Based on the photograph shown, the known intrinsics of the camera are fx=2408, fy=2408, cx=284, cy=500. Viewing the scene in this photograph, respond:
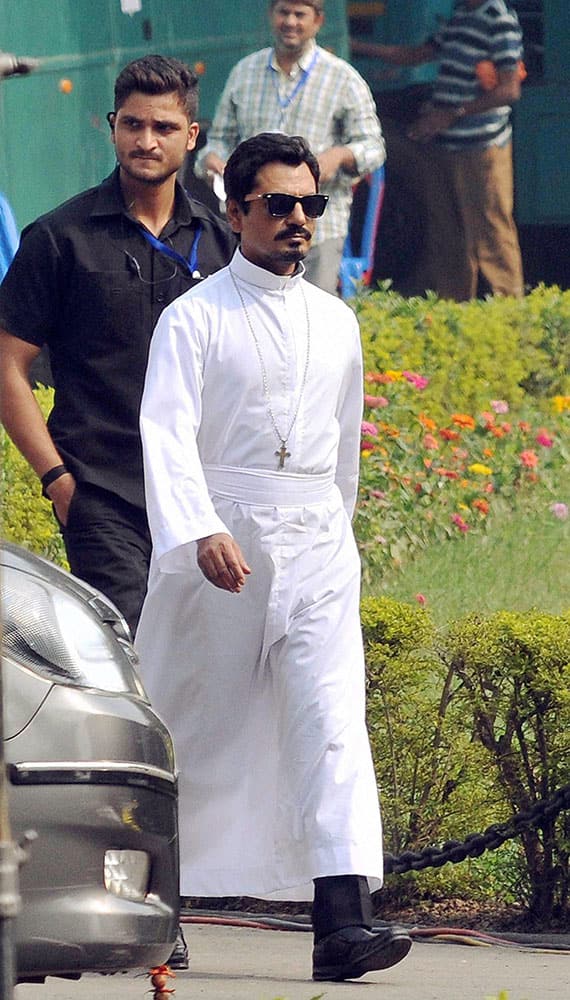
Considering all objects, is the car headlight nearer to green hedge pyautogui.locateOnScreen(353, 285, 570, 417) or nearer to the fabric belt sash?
the fabric belt sash

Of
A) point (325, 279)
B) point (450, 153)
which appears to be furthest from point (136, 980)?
point (450, 153)

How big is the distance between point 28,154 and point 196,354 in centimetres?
735

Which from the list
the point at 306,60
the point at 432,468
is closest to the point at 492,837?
the point at 432,468

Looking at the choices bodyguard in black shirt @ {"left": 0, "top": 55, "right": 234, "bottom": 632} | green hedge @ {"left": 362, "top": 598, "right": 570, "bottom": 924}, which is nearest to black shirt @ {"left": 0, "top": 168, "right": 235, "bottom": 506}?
→ bodyguard in black shirt @ {"left": 0, "top": 55, "right": 234, "bottom": 632}

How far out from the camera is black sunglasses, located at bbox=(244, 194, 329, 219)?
17.6ft

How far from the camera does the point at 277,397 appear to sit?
5332mm

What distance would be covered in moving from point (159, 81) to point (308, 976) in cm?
214

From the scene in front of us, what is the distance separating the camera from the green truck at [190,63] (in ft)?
40.6

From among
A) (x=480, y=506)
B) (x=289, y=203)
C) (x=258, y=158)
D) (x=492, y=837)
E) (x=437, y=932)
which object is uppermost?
(x=258, y=158)

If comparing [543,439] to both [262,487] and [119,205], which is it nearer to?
[119,205]

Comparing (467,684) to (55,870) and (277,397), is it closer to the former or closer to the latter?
(277,397)

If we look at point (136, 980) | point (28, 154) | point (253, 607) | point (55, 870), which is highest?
point (28, 154)

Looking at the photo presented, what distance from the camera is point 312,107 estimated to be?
36.3 ft

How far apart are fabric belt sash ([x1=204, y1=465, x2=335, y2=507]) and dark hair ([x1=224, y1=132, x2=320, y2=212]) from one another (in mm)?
606
